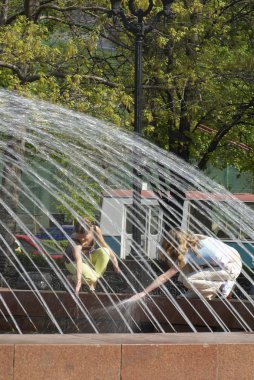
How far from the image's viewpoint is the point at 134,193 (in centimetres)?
1473

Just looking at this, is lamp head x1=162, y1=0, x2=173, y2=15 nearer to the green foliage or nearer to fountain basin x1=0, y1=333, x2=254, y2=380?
the green foliage

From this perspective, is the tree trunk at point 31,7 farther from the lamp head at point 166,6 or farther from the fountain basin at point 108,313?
the fountain basin at point 108,313

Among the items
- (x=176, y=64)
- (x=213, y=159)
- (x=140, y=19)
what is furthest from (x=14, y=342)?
(x=213, y=159)

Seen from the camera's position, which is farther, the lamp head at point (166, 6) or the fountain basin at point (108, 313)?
the lamp head at point (166, 6)

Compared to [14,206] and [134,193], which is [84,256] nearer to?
[134,193]

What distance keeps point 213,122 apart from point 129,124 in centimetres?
508

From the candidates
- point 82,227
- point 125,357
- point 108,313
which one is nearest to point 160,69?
point 82,227

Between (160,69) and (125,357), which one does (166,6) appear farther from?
(125,357)

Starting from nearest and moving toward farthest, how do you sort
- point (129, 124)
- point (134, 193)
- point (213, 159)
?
point (134, 193)
point (129, 124)
point (213, 159)

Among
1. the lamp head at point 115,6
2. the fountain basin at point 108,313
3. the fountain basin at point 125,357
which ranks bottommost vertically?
the fountain basin at point 108,313

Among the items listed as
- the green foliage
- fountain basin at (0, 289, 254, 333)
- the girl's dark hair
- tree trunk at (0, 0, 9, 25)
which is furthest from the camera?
tree trunk at (0, 0, 9, 25)

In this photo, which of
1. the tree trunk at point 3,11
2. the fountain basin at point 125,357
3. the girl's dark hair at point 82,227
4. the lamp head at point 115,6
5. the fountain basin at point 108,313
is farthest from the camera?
the tree trunk at point 3,11

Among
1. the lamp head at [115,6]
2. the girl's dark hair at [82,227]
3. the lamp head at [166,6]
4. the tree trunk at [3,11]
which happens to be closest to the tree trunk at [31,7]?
the tree trunk at [3,11]

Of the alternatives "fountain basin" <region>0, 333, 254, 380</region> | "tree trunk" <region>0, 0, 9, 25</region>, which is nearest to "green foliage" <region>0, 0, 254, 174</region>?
"tree trunk" <region>0, 0, 9, 25</region>
